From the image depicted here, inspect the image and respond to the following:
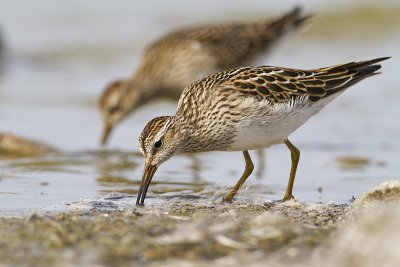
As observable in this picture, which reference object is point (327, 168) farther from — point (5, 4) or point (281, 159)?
point (5, 4)

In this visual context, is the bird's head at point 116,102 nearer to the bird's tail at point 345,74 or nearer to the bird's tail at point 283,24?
the bird's tail at point 283,24

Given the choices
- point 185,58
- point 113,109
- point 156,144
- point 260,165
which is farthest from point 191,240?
point 185,58

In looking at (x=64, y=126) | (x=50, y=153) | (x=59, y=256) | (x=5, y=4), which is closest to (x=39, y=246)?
(x=59, y=256)

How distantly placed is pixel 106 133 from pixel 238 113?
482cm

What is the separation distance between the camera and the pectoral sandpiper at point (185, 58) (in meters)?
13.0

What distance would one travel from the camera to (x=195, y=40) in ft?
43.1

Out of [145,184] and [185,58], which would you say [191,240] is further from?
[185,58]

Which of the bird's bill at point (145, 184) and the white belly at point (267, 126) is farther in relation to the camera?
the white belly at point (267, 126)

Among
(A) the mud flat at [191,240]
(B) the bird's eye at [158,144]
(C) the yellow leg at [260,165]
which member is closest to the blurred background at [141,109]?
(C) the yellow leg at [260,165]

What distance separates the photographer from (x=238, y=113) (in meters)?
7.98

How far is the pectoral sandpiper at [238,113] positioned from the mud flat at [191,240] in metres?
1.50

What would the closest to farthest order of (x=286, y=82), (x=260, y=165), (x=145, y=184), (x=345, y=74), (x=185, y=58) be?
(x=145, y=184) → (x=286, y=82) → (x=345, y=74) → (x=260, y=165) → (x=185, y=58)

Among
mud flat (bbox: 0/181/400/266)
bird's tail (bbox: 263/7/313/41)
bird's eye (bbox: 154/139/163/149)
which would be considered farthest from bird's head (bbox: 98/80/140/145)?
mud flat (bbox: 0/181/400/266)

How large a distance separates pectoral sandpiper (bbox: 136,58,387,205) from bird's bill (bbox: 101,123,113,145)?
13.0ft
